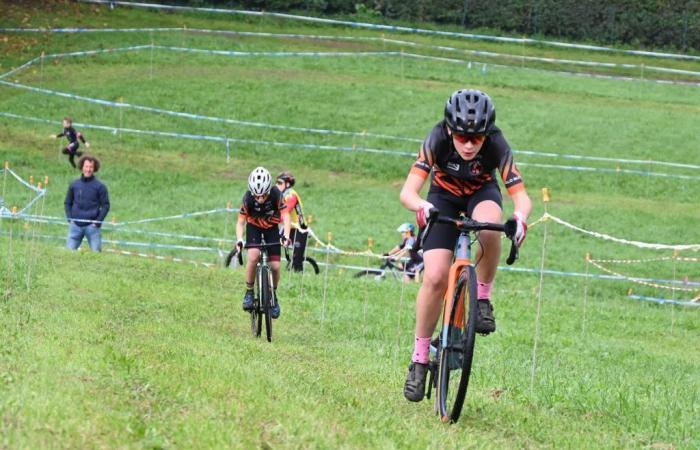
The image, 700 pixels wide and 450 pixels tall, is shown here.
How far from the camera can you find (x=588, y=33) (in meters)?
58.3

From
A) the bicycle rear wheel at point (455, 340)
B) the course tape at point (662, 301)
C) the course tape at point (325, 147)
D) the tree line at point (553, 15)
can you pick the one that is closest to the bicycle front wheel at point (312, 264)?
the course tape at point (662, 301)

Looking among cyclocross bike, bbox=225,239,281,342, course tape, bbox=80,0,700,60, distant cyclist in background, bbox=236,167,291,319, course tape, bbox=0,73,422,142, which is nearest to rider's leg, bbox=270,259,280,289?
distant cyclist in background, bbox=236,167,291,319

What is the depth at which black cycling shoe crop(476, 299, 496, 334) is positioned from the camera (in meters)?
7.67

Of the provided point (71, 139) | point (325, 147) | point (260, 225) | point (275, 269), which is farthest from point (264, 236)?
point (325, 147)

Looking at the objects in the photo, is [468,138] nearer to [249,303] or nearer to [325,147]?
[249,303]

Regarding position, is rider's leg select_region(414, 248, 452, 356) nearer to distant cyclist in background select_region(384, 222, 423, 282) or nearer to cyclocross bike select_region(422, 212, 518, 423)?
cyclocross bike select_region(422, 212, 518, 423)

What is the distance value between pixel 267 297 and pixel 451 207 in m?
5.94

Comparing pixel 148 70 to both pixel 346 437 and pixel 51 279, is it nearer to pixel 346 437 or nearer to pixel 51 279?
pixel 51 279

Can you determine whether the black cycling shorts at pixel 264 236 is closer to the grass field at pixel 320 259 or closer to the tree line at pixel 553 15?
the grass field at pixel 320 259

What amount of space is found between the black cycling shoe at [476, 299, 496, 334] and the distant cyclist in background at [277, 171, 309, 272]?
13.8 meters

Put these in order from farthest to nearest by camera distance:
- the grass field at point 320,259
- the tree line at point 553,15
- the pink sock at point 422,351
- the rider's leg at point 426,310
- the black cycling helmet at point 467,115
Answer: the tree line at point 553,15 < the pink sock at point 422,351 < the rider's leg at point 426,310 < the black cycling helmet at point 467,115 < the grass field at point 320,259

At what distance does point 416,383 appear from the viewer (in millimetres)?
8188

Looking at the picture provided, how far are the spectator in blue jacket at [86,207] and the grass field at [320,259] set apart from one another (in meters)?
1.30

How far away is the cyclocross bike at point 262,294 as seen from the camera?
1370 centimetres
